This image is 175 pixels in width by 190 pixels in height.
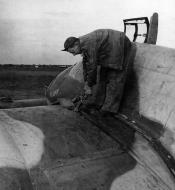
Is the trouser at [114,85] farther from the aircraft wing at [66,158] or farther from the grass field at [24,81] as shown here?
the grass field at [24,81]

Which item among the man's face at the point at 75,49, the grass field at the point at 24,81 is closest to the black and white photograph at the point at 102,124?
the man's face at the point at 75,49

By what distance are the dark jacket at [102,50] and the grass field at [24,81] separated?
799 centimetres

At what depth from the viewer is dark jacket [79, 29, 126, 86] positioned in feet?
15.6

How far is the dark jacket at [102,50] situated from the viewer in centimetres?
477

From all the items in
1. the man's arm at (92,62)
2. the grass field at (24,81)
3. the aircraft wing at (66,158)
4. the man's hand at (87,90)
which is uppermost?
the man's arm at (92,62)

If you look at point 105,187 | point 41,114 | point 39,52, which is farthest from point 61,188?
point 39,52

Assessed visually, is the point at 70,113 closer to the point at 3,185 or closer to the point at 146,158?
the point at 146,158

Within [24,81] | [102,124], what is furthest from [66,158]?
[24,81]

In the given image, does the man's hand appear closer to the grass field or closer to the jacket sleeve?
the jacket sleeve

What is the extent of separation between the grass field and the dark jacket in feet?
26.2

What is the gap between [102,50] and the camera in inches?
192

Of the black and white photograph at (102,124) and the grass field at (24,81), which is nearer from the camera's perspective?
the black and white photograph at (102,124)

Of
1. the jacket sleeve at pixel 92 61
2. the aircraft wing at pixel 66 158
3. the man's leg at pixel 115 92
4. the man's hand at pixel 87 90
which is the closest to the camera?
the aircraft wing at pixel 66 158

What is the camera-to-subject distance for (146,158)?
12.5ft
